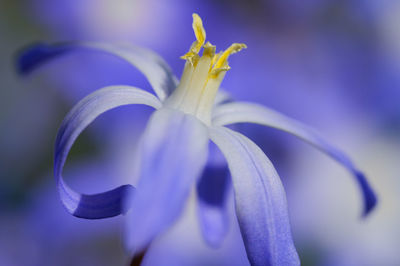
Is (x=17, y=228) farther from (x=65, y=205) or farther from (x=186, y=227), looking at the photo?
(x=65, y=205)

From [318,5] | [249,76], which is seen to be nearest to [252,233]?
[249,76]

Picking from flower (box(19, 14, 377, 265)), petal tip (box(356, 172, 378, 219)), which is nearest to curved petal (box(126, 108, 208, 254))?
flower (box(19, 14, 377, 265))

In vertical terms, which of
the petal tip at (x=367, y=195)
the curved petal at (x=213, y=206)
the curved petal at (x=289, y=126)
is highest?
the curved petal at (x=289, y=126)

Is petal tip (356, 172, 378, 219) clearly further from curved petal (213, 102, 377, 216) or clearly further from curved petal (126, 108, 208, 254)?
curved petal (126, 108, 208, 254)

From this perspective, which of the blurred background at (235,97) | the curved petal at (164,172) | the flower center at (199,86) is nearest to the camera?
the curved petal at (164,172)

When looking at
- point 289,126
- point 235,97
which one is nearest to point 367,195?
point 289,126

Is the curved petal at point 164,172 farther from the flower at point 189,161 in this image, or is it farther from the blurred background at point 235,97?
the blurred background at point 235,97

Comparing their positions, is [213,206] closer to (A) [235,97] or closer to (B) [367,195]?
(B) [367,195]

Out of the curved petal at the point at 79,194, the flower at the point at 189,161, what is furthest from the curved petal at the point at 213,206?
the curved petal at the point at 79,194
